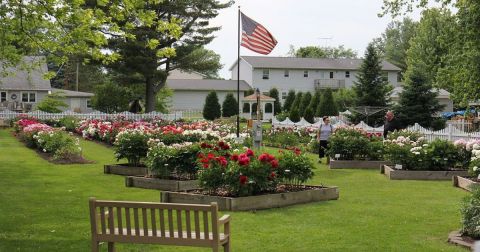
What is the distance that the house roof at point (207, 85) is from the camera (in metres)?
71.6

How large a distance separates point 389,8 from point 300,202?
16.1 m

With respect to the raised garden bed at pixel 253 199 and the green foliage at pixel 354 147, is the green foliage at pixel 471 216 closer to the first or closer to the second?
the raised garden bed at pixel 253 199

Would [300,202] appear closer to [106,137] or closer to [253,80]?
[106,137]

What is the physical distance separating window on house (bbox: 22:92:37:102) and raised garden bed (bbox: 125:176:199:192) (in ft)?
169

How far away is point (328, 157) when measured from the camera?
20312mm

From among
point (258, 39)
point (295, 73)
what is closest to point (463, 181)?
point (258, 39)

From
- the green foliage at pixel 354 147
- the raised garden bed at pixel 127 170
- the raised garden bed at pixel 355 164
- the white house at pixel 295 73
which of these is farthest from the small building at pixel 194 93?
the raised garden bed at pixel 127 170

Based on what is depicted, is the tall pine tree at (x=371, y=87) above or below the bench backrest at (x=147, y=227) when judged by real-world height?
above

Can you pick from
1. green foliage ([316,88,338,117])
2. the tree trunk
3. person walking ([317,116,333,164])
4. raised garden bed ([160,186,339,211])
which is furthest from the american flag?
green foliage ([316,88,338,117])

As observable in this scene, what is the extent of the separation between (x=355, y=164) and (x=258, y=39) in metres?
5.31

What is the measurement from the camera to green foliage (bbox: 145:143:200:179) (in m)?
13.1

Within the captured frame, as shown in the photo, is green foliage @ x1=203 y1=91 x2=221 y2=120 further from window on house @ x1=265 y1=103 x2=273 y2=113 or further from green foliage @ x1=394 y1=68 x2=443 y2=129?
green foliage @ x1=394 y1=68 x2=443 y2=129

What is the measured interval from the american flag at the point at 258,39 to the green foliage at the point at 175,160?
25.6 ft

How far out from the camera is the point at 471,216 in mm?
8188
